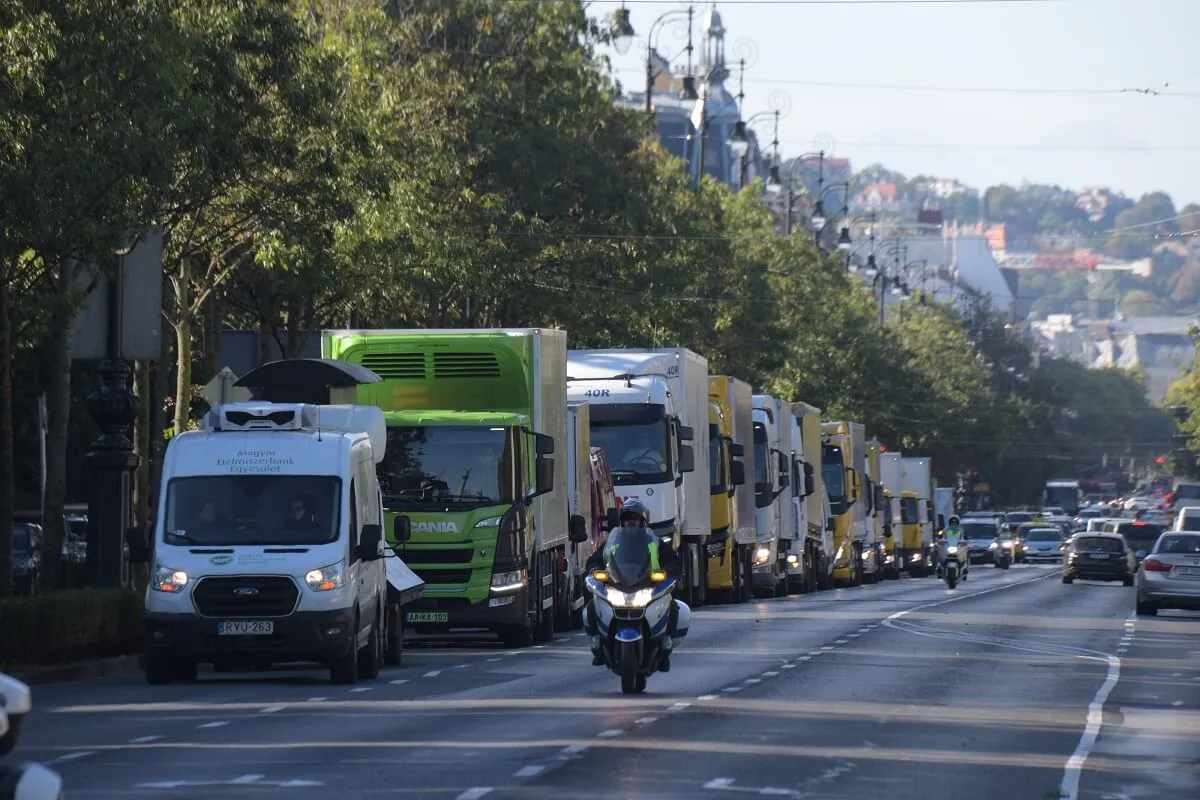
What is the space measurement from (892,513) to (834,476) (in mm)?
17481

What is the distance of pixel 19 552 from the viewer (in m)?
39.4

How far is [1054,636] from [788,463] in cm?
1830

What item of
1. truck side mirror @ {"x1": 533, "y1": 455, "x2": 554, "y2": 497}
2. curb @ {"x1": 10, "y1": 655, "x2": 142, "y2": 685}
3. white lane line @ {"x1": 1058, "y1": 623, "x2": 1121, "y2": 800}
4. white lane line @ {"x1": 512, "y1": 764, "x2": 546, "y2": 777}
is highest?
truck side mirror @ {"x1": 533, "y1": 455, "x2": 554, "y2": 497}

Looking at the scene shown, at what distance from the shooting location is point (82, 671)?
22.5 metres

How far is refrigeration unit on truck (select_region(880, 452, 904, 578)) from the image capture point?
7638 centimetres

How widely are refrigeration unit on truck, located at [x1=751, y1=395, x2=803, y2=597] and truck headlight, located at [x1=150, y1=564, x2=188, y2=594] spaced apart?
26.1 meters

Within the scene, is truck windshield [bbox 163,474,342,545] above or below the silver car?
above

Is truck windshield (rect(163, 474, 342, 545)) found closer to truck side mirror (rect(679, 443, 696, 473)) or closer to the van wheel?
the van wheel

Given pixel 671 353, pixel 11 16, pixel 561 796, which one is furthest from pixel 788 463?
pixel 561 796

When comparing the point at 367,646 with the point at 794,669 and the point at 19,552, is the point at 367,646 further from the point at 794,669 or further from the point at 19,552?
the point at 19,552

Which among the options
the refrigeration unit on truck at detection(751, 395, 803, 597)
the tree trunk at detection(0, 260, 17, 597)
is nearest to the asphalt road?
the tree trunk at detection(0, 260, 17, 597)

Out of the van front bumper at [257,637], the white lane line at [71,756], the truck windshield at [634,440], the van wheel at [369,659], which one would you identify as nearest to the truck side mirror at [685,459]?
the truck windshield at [634,440]

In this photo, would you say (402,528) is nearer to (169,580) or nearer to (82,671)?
(169,580)

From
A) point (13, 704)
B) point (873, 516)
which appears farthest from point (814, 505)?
point (13, 704)
